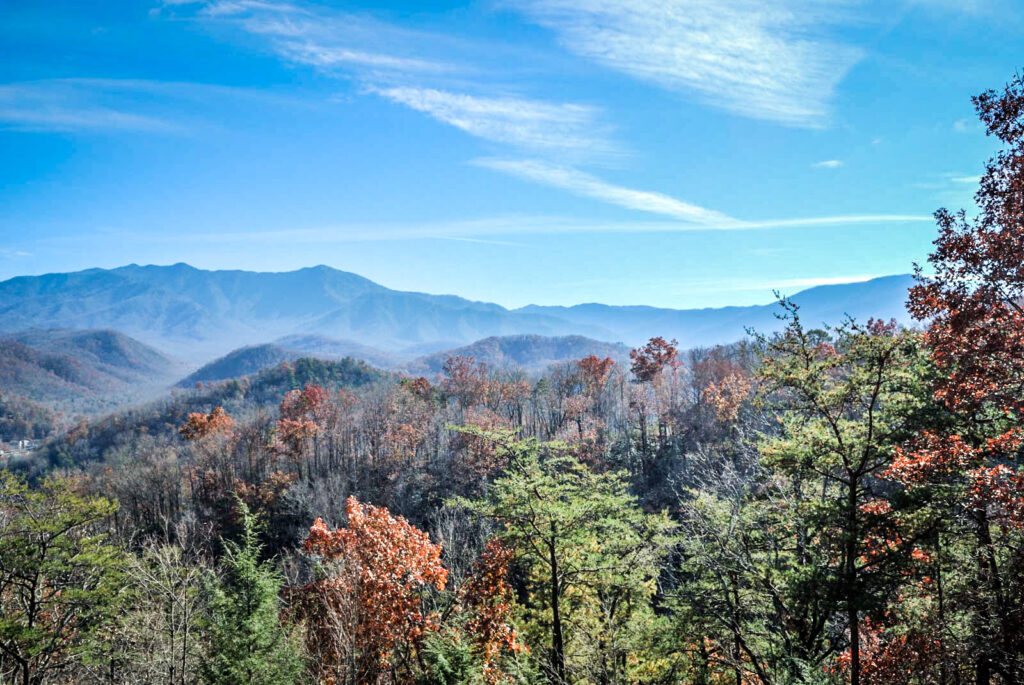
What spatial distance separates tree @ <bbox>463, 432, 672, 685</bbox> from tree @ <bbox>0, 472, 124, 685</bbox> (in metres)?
11.1

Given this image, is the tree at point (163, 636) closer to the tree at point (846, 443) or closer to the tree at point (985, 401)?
the tree at point (846, 443)

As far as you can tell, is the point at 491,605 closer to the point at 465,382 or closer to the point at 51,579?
the point at 51,579

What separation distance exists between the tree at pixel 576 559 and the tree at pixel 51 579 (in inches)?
438

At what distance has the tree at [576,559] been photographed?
10.5m

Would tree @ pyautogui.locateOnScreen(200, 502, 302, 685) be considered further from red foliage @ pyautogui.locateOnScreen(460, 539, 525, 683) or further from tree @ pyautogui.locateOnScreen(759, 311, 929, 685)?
tree @ pyautogui.locateOnScreen(759, 311, 929, 685)

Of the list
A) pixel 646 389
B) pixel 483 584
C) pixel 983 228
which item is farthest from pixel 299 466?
pixel 983 228

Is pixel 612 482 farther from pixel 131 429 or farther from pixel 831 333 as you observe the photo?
pixel 131 429

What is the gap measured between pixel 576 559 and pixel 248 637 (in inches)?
298

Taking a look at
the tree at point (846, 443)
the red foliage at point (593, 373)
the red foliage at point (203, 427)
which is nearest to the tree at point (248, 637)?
the tree at point (846, 443)

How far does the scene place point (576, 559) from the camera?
36.8 ft

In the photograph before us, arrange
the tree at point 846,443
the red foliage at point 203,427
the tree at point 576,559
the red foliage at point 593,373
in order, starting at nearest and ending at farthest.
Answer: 1. the tree at point 846,443
2. the tree at point 576,559
3. the red foliage at point 203,427
4. the red foliage at point 593,373

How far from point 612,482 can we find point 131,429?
128167mm

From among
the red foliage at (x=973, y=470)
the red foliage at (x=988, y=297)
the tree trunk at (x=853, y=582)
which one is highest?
the red foliage at (x=988, y=297)

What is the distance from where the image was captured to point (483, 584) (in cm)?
1277
